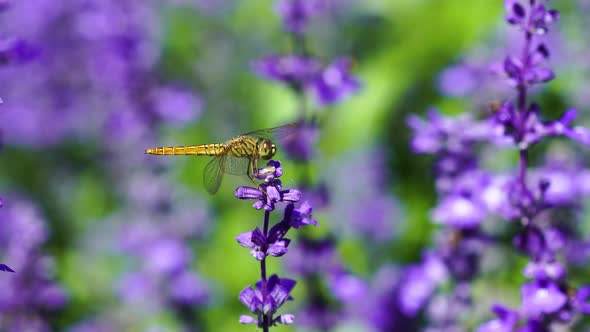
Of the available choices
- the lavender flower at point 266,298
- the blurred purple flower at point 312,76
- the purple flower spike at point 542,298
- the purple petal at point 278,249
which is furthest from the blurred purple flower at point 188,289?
the purple petal at point 278,249

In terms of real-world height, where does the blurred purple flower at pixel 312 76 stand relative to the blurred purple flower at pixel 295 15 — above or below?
below

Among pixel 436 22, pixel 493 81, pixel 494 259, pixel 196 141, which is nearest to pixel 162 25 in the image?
pixel 196 141

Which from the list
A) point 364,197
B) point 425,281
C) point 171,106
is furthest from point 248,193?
point 364,197

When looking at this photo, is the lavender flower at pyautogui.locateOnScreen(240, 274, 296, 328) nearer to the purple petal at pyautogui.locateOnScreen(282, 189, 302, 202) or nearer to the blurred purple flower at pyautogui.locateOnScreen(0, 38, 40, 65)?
the purple petal at pyautogui.locateOnScreen(282, 189, 302, 202)

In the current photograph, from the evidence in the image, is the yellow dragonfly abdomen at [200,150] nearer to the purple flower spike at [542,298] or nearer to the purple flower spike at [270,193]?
the purple flower spike at [270,193]

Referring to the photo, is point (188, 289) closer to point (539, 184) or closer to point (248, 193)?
point (539, 184)

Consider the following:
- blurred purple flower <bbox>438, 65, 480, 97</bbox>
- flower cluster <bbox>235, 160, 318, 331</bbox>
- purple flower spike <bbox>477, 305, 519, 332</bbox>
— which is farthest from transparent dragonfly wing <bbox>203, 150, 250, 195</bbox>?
blurred purple flower <bbox>438, 65, 480, 97</bbox>
